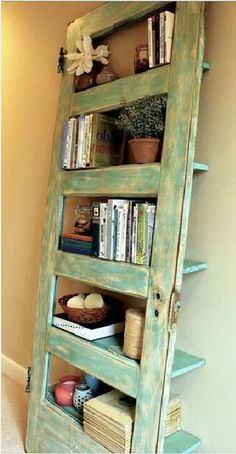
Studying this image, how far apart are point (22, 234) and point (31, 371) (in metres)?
0.99

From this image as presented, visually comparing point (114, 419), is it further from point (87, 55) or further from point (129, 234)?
point (87, 55)

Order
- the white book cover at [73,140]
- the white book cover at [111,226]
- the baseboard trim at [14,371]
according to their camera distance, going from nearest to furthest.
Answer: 1. the white book cover at [111,226]
2. the white book cover at [73,140]
3. the baseboard trim at [14,371]

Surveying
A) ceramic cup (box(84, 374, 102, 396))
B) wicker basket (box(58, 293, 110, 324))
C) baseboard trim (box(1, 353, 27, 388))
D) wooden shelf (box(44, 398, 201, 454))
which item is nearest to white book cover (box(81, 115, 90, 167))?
wicker basket (box(58, 293, 110, 324))

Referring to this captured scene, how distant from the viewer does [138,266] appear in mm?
1421

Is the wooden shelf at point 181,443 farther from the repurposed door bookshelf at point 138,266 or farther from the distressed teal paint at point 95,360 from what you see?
the distressed teal paint at point 95,360

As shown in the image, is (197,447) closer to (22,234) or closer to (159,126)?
(159,126)

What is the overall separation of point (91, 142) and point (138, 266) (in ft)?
1.93

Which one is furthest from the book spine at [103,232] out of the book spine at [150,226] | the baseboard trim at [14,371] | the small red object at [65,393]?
the baseboard trim at [14,371]

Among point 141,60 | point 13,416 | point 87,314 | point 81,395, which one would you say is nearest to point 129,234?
point 87,314

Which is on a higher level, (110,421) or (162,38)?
(162,38)

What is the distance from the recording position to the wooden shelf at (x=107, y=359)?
4.67ft

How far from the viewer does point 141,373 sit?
138 centimetres

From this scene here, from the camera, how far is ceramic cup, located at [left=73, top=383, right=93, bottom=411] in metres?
1.72

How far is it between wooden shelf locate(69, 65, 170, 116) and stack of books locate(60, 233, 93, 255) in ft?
1.83
